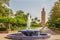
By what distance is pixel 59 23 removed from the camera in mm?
31047

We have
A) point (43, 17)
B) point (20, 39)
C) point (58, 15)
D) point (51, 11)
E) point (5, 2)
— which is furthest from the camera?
point (43, 17)

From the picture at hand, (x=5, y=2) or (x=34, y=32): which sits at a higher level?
(x=5, y=2)

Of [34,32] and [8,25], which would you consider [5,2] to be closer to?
[8,25]

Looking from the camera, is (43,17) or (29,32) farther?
(43,17)

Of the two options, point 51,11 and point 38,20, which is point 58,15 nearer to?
point 51,11

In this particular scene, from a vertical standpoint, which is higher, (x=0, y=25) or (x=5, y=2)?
(x=5, y=2)

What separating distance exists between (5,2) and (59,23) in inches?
684

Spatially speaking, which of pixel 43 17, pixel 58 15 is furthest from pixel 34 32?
pixel 43 17

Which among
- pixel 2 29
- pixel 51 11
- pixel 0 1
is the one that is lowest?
pixel 2 29

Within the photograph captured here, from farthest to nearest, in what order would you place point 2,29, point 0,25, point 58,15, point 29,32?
point 58,15 < point 0,25 < point 2,29 < point 29,32

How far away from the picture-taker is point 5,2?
143 ft

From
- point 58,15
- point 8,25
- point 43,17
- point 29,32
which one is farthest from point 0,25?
point 43,17

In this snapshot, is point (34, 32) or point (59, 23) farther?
point (59, 23)

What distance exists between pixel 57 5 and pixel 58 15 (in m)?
2.27
